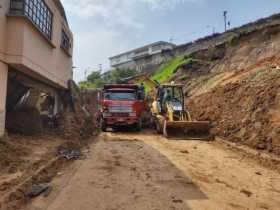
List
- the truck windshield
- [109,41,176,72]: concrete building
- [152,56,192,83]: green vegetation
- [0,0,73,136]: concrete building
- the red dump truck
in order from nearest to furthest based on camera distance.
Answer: [0,0,73,136]: concrete building → the red dump truck → the truck windshield → [152,56,192,83]: green vegetation → [109,41,176,72]: concrete building

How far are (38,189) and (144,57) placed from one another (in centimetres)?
5801

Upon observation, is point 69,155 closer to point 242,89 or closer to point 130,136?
point 130,136

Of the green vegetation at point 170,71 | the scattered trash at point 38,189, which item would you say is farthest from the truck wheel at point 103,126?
the green vegetation at point 170,71

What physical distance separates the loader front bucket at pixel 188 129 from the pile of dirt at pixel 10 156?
278 inches

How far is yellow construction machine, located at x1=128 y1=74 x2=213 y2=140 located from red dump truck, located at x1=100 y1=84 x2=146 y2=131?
48.5 inches

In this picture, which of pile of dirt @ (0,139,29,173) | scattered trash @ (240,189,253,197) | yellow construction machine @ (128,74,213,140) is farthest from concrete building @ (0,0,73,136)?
scattered trash @ (240,189,253,197)

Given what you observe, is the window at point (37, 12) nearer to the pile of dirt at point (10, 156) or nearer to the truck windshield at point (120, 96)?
the truck windshield at point (120, 96)

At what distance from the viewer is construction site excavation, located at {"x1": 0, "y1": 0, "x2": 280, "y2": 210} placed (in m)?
6.48

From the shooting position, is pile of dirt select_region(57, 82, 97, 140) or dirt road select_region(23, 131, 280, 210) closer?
dirt road select_region(23, 131, 280, 210)

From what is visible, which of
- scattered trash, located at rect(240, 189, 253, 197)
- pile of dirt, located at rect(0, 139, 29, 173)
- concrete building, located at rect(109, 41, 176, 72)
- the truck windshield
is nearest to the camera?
scattered trash, located at rect(240, 189, 253, 197)

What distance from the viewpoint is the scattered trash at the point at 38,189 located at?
6340 millimetres

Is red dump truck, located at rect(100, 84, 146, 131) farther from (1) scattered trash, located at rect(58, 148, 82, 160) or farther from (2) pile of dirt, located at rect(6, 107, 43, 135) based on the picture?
(1) scattered trash, located at rect(58, 148, 82, 160)

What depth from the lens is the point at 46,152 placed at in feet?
36.8

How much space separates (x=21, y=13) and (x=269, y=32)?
760 inches
